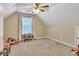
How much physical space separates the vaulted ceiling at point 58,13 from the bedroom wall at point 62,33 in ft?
0.23

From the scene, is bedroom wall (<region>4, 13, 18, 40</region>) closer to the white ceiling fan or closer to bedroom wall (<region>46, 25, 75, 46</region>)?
the white ceiling fan

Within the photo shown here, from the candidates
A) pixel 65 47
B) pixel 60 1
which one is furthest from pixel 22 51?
pixel 60 1

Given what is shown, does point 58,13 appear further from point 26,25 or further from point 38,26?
point 26,25

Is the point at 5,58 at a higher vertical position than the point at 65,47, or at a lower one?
lower

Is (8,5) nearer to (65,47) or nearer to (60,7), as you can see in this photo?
(60,7)

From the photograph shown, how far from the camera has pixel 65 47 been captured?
72.0 inches

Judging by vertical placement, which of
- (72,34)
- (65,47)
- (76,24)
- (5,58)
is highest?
(76,24)

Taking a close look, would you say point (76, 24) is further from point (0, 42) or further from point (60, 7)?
point (0, 42)

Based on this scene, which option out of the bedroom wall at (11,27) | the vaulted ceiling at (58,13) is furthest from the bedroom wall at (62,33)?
the bedroom wall at (11,27)

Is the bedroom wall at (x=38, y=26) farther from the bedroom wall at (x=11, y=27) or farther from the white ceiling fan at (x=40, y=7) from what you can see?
the bedroom wall at (x=11, y=27)

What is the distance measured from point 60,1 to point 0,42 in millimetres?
984

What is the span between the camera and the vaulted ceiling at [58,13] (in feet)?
5.95

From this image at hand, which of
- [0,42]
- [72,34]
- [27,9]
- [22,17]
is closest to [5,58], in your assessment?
[0,42]

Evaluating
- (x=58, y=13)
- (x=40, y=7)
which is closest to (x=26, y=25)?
(x=40, y=7)
